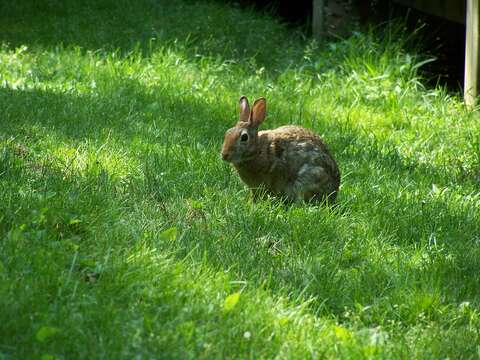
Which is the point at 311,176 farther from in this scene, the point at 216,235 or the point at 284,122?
the point at 284,122

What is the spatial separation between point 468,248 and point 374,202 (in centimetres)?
77

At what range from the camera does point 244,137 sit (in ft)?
18.7

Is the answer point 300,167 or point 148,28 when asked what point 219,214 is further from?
point 148,28

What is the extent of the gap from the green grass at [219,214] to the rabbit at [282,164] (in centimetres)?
18

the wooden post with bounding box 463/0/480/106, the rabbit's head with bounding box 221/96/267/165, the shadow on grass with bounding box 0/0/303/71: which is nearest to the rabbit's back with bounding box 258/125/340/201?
the rabbit's head with bounding box 221/96/267/165

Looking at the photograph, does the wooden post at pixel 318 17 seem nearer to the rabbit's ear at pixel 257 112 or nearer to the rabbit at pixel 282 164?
the rabbit at pixel 282 164

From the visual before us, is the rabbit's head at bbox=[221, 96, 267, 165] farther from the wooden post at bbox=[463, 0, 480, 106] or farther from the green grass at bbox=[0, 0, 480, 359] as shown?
the wooden post at bbox=[463, 0, 480, 106]

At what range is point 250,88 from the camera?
27.7 feet

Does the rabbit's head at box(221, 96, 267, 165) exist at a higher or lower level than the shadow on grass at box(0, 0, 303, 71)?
higher

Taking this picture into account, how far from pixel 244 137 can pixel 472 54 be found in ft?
10.8

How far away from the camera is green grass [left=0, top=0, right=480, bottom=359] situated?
12.6ft

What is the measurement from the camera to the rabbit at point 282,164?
5.76m

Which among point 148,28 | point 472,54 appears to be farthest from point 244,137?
point 148,28

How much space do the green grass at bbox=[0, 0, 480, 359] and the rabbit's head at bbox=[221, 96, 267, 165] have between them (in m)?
0.25
